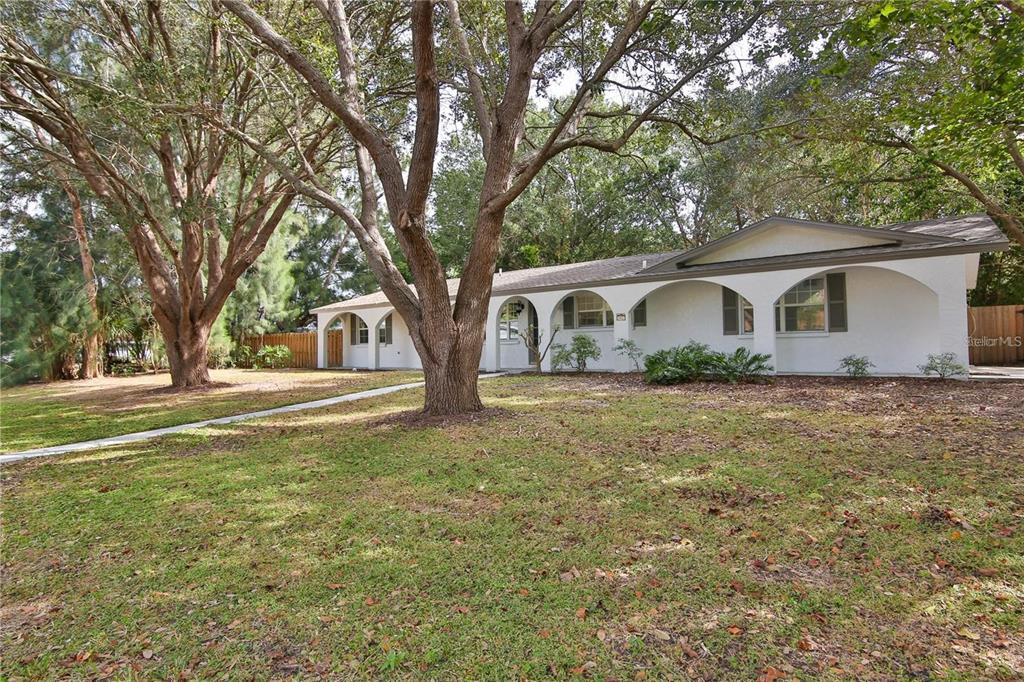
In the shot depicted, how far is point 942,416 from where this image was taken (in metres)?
7.52

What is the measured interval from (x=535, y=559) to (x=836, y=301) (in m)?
12.6

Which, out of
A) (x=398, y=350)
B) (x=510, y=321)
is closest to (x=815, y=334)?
(x=510, y=321)

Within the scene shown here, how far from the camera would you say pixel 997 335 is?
1653 cm

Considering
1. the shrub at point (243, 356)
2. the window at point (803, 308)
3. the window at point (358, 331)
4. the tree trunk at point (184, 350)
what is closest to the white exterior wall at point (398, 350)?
the window at point (358, 331)

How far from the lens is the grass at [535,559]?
266 cm

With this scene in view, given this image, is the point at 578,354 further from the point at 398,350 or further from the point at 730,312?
the point at 398,350

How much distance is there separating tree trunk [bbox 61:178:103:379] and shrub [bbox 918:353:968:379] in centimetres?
2668

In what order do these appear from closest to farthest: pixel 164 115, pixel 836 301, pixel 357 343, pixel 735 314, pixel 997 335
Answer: pixel 164 115, pixel 836 301, pixel 735 314, pixel 997 335, pixel 357 343

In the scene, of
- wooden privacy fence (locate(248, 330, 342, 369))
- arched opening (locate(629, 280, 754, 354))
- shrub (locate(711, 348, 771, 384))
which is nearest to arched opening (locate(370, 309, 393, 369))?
wooden privacy fence (locate(248, 330, 342, 369))

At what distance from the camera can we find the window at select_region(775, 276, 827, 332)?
1341cm

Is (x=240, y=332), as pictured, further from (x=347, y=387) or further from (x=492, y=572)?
(x=492, y=572)

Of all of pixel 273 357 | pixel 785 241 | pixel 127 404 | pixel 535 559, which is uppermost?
pixel 785 241

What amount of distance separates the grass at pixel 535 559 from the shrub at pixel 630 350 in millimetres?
8438

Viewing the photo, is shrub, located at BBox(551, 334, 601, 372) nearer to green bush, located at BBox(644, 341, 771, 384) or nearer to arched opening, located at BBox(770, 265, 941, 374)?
green bush, located at BBox(644, 341, 771, 384)
